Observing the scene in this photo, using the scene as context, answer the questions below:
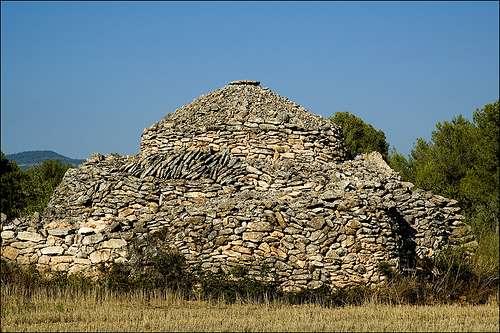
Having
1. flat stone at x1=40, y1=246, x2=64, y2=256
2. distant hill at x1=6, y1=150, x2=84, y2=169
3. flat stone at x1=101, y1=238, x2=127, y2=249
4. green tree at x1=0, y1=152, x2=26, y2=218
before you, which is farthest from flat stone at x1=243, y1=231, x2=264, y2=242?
distant hill at x1=6, y1=150, x2=84, y2=169

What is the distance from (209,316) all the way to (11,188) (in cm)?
1941

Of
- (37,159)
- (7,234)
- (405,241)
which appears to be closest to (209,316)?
(7,234)

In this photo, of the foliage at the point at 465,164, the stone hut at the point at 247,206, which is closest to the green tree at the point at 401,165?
the foliage at the point at 465,164

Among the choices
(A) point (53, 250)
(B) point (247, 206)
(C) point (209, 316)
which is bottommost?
(C) point (209, 316)

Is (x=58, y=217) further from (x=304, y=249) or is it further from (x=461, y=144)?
(x=461, y=144)

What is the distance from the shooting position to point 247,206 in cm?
1639

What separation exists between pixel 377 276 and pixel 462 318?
3.81 meters

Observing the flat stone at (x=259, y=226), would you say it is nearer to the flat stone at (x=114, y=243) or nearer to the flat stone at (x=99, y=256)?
the flat stone at (x=114, y=243)

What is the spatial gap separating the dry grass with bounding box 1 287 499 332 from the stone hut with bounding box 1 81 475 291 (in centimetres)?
177

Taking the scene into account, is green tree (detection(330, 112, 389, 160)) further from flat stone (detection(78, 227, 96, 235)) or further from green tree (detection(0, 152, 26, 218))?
flat stone (detection(78, 227, 96, 235))

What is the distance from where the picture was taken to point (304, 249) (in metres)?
15.8

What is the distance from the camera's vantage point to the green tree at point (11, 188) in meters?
25.5

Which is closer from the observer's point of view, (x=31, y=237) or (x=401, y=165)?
(x=31, y=237)

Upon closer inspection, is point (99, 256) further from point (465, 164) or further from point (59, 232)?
point (465, 164)
